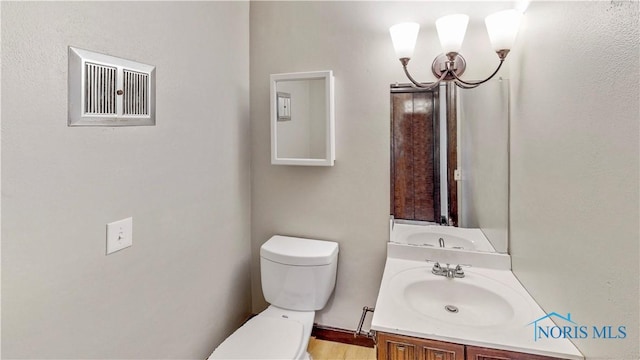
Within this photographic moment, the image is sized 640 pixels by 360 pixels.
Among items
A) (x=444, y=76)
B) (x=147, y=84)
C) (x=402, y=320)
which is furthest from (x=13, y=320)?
(x=444, y=76)

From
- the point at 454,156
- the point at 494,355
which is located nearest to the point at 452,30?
the point at 454,156

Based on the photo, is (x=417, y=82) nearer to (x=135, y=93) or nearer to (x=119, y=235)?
(x=135, y=93)

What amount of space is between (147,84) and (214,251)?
91 centimetres

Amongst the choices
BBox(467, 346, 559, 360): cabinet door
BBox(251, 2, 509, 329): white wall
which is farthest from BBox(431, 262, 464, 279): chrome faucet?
BBox(467, 346, 559, 360): cabinet door

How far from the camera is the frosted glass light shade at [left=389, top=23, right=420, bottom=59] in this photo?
1.58m

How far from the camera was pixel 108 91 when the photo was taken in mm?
1129

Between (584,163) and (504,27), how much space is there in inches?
30.9

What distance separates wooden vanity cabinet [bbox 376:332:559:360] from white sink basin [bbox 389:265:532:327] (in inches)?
6.8

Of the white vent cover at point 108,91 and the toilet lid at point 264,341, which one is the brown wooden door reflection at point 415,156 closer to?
the toilet lid at point 264,341

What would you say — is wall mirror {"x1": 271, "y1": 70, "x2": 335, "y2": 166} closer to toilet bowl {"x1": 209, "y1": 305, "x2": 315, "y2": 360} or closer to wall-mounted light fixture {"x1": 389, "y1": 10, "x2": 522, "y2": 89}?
wall-mounted light fixture {"x1": 389, "y1": 10, "x2": 522, "y2": 89}

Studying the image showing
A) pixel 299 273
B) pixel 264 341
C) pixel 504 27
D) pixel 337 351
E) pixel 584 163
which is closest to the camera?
pixel 584 163

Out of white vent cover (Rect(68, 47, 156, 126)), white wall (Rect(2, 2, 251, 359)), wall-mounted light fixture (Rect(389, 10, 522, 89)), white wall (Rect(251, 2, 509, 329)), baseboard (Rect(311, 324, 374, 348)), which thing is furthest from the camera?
baseboard (Rect(311, 324, 374, 348))

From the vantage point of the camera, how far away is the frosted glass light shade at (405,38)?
1.58 m

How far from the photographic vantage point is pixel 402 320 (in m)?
1.19
